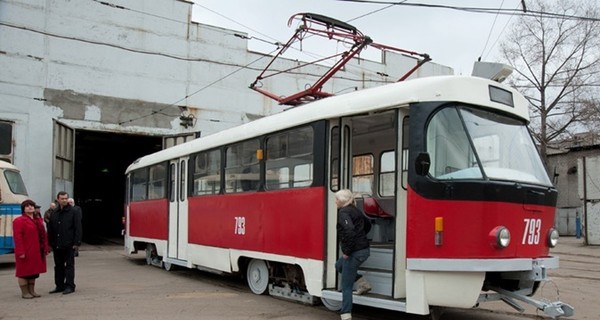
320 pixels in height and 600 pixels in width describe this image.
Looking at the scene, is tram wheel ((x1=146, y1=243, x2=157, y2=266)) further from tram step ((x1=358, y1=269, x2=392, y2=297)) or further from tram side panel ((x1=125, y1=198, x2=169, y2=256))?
tram step ((x1=358, y1=269, x2=392, y2=297))

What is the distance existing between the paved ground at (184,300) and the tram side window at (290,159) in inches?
70.9

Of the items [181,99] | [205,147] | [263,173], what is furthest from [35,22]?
[263,173]

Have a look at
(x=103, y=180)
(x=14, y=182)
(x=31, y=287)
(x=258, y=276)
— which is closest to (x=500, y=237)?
(x=258, y=276)

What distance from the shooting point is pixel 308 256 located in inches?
301

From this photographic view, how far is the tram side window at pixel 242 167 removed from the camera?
911cm

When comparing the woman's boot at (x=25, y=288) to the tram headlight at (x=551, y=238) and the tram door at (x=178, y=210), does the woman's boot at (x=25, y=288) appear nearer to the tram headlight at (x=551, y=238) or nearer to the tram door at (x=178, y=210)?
the tram door at (x=178, y=210)

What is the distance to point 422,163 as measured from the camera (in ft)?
19.8

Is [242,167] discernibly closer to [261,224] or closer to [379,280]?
[261,224]

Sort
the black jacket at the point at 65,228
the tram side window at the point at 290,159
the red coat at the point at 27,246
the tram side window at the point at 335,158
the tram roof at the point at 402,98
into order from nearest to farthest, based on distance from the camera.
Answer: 1. the tram roof at the point at 402,98
2. the tram side window at the point at 335,158
3. the tram side window at the point at 290,159
4. the red coat at the point at 27,246
5. the black jacket at the point at 65,228

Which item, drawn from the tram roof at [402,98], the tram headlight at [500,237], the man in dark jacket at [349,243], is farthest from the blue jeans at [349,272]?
the tram roof at [402,98]

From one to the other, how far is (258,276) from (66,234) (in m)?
3.42

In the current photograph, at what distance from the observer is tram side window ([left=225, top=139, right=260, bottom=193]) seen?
9109mm

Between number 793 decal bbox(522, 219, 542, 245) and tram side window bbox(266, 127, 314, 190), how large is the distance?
8.85 ft

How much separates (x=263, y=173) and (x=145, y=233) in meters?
6.55
